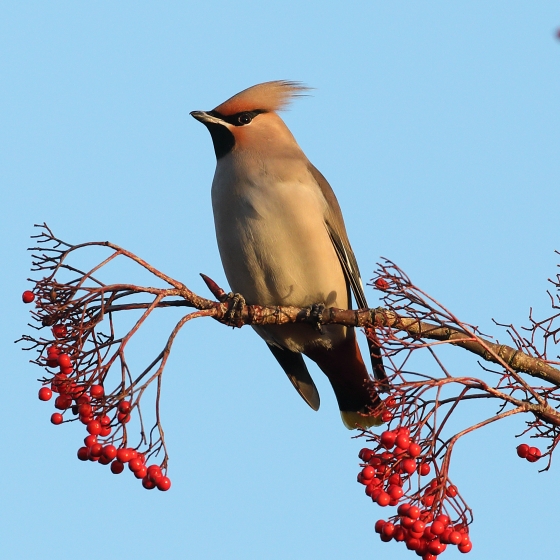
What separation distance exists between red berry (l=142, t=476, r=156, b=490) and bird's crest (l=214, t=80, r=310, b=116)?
113 inches

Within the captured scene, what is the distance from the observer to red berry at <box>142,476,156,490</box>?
2.96m

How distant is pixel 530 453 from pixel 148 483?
1.21 metres

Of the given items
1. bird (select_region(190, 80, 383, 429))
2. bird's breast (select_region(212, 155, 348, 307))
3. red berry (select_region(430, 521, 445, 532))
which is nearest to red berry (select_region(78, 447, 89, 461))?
red berry (select_region(430, 521, 445, 532))

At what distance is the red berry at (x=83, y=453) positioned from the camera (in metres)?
2.99

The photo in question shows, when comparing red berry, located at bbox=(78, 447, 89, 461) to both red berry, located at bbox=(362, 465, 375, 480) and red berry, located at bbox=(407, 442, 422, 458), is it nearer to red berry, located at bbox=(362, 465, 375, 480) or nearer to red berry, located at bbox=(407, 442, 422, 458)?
red berry, located at bbox=(362, 465, 375, 480)

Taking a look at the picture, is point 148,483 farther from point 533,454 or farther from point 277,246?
point 277,246

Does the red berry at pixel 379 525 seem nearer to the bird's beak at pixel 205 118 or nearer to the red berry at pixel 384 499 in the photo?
the red berry at pixel 384 499

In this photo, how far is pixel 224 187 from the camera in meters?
4.88

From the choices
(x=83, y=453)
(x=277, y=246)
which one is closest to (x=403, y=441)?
(x=83, y=453)

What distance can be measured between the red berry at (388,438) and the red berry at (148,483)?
0.72 meters

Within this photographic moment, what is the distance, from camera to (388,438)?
286cm

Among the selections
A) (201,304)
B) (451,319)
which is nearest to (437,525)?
(451,319)

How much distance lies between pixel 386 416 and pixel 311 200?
2055 millimetres

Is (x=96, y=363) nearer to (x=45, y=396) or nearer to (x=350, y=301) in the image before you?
(x=45, y=396)
